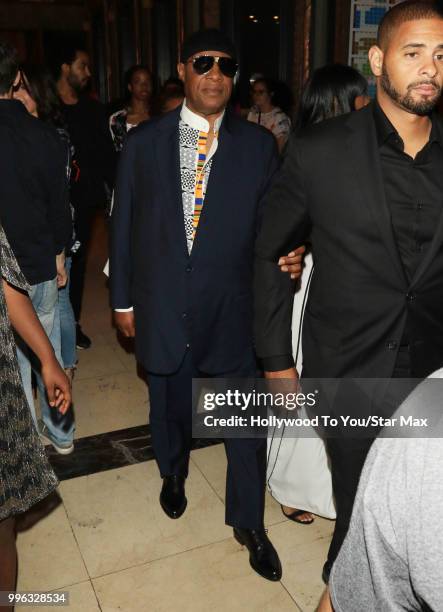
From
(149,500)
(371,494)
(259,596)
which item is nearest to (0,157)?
(149,500)

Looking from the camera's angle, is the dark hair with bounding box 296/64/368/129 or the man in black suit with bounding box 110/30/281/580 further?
the man in black suit with bounding box 110/30/281/580

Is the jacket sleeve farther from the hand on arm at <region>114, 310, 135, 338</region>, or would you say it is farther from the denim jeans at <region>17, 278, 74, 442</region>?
the denim jeans at <region>17, 278, 74, 442</region>

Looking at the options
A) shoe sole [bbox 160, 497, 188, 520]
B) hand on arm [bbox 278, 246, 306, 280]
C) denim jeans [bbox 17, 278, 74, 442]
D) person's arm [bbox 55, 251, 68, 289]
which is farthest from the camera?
person's arm [bbox 55, 251, 68, 289]

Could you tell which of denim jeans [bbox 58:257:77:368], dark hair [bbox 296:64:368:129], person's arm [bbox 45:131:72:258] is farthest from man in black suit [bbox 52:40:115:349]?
dark hair [bbox 296:64:368:129]

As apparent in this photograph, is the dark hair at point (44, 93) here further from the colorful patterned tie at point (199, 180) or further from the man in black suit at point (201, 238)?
the colorful patterned tie at point (199, 180)

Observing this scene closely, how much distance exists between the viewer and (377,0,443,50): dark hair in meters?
1.74

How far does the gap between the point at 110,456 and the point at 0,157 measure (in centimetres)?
164

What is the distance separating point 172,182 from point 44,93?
1.80 m

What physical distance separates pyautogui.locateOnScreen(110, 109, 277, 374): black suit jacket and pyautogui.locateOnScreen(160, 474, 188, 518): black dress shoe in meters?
0.61

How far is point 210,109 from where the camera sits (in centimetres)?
244

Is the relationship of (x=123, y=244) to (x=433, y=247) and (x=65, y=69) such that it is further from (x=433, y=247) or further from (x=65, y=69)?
(x=65, y=69)

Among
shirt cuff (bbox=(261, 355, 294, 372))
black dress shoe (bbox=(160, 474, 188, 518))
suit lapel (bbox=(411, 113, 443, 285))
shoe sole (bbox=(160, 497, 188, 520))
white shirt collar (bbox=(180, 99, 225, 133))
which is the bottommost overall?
shoe sole (bbox=(160, 497, 188, 520))

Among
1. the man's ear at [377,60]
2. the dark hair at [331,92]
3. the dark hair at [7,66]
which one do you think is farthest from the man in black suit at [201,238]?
the man's ear at [377,60]

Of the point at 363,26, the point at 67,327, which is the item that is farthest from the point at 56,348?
the point at 363,26
